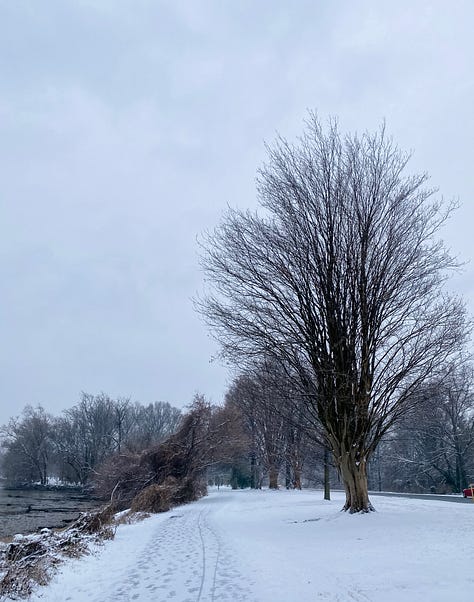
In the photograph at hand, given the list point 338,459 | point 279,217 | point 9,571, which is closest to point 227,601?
point 9,571

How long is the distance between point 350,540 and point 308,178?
10656 millimetres

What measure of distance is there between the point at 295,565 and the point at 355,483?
7370 millimetres

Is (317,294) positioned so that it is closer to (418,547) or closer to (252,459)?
(418,547)

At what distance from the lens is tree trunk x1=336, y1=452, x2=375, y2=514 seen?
16.4 metres

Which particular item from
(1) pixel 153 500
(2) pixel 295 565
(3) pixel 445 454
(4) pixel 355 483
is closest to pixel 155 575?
(2) pixel 295 565

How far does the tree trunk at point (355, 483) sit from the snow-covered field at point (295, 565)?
0.89 meters

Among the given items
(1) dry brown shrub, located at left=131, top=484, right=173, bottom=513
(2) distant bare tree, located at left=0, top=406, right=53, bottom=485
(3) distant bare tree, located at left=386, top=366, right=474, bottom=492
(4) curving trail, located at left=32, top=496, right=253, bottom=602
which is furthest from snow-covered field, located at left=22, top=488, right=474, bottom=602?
(2) distant bare tree, located at left=0, top=406, right=53, bottom=485

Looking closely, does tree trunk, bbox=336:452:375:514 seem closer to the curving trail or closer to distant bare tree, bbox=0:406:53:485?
the curving trail

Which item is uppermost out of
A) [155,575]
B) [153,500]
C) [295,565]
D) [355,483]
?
[355,483]

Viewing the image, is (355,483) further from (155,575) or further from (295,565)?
(155,575)

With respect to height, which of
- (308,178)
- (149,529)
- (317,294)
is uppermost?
(308,178)

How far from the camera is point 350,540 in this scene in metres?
12.1

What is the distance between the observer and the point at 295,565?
9672mm

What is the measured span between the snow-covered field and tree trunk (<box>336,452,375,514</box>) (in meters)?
0.89
